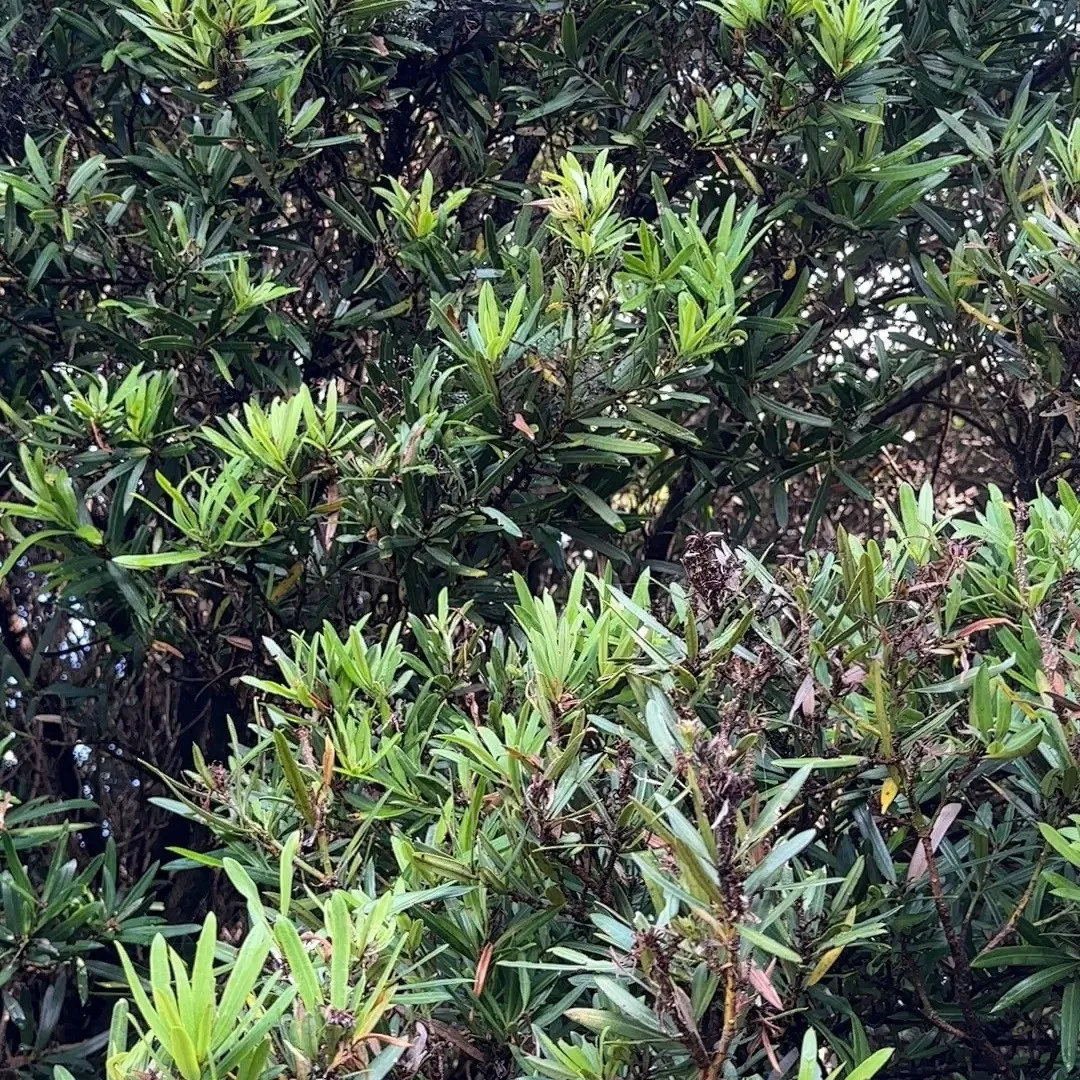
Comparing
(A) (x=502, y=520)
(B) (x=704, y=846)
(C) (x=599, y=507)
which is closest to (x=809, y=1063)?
(B) (x=704, y=846)

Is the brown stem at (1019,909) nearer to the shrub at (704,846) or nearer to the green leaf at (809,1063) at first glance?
the shrub at (704,846)

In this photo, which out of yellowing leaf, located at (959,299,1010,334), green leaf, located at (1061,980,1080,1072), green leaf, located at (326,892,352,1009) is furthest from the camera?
yellowing leaf, located at (959,299,1010,334)

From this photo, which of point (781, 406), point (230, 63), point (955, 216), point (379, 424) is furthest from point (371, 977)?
point (955, 216)

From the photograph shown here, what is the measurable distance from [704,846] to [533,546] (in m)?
1.49

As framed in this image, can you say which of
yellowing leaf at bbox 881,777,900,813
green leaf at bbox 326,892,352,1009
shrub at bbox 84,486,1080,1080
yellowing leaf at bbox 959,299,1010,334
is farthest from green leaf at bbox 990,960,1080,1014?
yellowing leaf at bbox 959,299,1010,334

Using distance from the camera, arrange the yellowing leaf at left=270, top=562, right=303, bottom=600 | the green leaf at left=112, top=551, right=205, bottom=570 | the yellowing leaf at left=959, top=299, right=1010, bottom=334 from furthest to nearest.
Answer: the yellowing leaf at left=959, top=299, right=1010, bottom=334 < the yellowing leaf at left=270, top=562, right=303, bottom=600 < the green leaf at left=112, top=551, right=205, bottom=570

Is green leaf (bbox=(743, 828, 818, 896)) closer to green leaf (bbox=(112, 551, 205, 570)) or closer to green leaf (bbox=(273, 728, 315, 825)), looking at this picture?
green leaf (bbox=(273, 728, 315, 825))

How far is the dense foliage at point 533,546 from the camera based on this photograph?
4.59ft

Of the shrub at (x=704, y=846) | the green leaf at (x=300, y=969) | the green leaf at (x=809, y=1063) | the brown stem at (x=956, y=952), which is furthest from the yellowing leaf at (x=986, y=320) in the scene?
the green leaf at (x=300, y=969)

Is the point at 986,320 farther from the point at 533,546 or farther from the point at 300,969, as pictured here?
the point at 300,969

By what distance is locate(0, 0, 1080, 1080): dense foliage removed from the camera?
140 cm

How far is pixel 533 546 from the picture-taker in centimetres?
256

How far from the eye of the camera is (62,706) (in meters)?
3.01

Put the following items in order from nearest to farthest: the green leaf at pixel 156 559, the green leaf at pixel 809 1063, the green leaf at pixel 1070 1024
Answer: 1. the green leaf at pixel 809 1063
2. the green leaf at pixel 1070 1024
3. the green leaf at pixel 156 559
